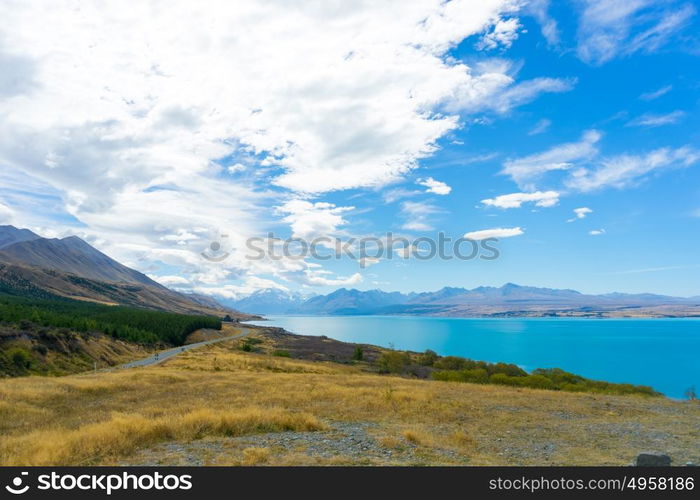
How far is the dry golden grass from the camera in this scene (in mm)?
11086

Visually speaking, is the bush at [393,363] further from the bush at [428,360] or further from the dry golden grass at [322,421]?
the dry golden grass at [322,421]

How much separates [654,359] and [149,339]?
153 m

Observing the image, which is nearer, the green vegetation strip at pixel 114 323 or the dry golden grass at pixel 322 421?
the dry golden grass at pixel 322 421

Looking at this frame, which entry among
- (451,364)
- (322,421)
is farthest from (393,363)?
(322,421)

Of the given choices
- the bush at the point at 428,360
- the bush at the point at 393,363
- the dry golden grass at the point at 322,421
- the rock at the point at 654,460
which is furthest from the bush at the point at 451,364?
the rock at the point at 654,460

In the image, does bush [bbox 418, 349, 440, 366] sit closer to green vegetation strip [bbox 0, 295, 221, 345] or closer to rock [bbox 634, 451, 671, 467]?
green vegetation strip [bbox 0, 295, 221, 345]

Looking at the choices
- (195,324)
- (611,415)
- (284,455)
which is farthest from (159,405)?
(195,324)

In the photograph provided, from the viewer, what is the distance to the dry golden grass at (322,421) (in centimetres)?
Answer: 1109

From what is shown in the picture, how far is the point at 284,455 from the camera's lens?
10789 millimetres

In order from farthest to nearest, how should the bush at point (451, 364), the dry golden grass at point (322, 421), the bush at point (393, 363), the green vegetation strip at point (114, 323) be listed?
the bush at point (451, 364) → the green vegetation strip at point (114, 323) → the bush at point (393, 363) → the dry golden grass at point (322, 421)

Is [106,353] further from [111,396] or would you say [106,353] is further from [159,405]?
[159,405]

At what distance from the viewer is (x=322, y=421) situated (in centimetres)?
1680

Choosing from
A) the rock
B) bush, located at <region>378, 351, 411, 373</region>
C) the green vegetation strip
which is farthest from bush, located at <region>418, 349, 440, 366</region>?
the rock

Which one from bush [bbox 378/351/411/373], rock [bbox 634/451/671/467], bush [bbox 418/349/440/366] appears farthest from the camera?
bush [bbox 418/349/440/366]
